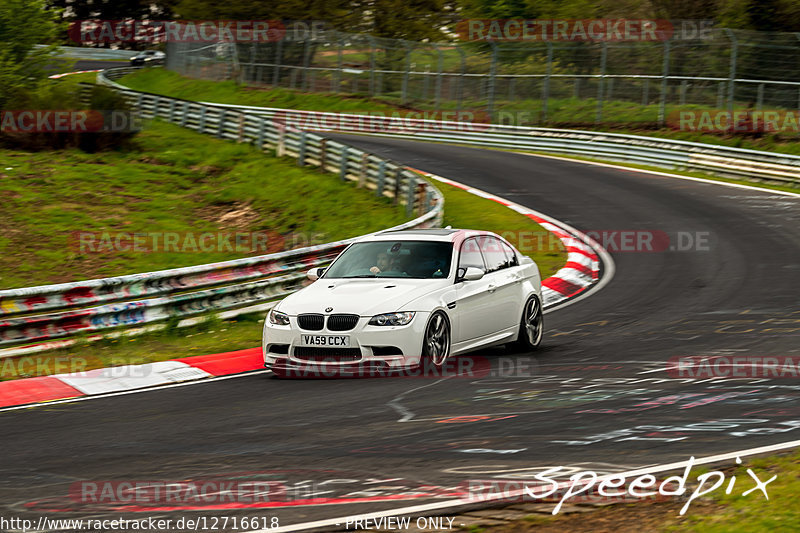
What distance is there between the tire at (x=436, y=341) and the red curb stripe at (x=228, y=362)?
2.12 m

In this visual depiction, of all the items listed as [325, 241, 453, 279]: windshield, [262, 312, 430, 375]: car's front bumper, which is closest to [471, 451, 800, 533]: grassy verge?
[262, 312, 430, 375]: car's front bumper

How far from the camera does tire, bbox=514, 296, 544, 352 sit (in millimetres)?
11664

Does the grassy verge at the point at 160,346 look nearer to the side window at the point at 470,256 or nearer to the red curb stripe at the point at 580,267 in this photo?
the side window at the point at 470,256

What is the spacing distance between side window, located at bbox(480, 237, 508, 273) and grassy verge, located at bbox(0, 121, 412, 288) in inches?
421

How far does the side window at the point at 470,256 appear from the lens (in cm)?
1115

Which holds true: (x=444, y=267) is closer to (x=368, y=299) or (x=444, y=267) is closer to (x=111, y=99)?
(x=368, y=299)

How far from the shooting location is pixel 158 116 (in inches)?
1663

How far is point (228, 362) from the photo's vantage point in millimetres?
11477

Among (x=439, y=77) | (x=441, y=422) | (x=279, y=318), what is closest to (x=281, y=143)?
(x=439, y=77)

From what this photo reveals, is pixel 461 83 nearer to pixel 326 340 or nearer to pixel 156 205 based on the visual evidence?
pixel 156 205

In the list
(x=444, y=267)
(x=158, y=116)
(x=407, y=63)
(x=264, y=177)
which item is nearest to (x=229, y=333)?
(x=444, y=267)

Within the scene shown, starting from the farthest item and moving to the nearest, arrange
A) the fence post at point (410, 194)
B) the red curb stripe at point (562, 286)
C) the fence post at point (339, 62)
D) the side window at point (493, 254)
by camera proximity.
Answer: the fence post at point (339, 62) → the fence post at point (410, 194) → the red curb stripe at point (562, 286) → the side window at point (493, 254)

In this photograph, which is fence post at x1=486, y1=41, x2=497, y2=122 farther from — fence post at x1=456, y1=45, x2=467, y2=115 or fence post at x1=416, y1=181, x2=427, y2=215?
fence post at x1=416, y1=181, x2=427, y2=215

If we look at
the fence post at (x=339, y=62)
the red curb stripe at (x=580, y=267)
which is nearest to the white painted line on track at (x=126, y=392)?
the red curb stripe at (x=580, y=267)
